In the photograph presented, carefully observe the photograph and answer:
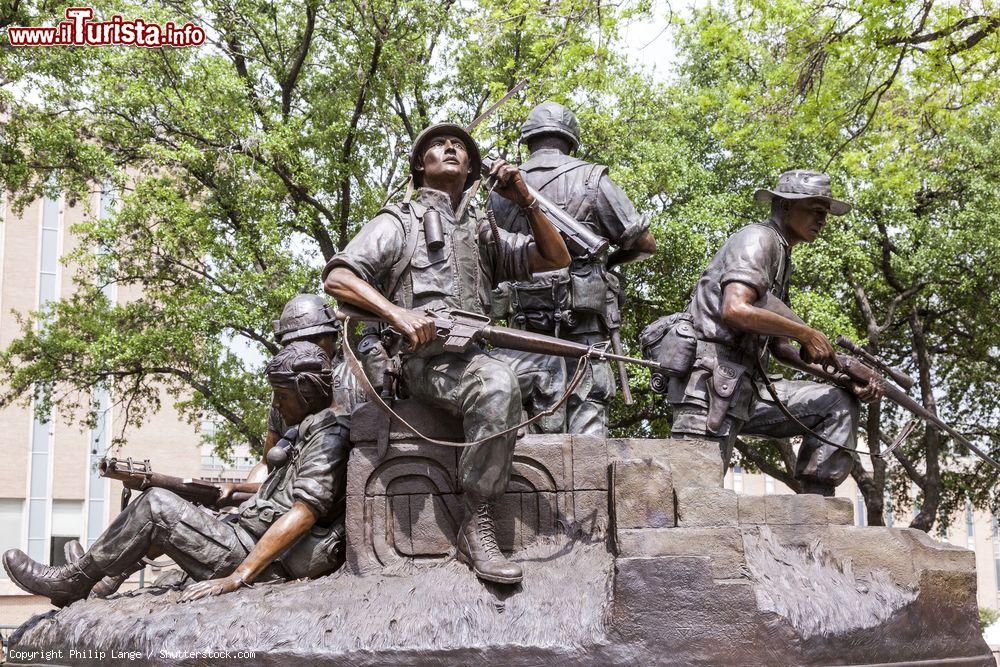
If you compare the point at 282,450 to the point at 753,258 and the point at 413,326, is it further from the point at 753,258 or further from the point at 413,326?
the point at 753,258

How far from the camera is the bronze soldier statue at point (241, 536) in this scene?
572cm

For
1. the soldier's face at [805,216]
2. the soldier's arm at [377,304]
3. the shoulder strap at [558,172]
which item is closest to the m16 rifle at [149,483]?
the soldier's arm at [377,304]

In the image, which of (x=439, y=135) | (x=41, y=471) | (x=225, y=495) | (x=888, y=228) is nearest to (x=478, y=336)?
(x=439, y=135)

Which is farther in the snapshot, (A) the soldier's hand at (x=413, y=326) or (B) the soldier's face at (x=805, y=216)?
(B) the soldier's face at (x=805, y=216)

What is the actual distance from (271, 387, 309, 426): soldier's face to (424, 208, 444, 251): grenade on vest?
1.30 m

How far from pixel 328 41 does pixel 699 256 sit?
23.6 feet

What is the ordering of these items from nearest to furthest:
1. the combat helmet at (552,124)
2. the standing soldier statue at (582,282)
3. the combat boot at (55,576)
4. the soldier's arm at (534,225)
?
the soldier's arm at (534,225), the combat boot at (55,576), the standing soldier statue at (582,282), the combat helmet at (552,124)

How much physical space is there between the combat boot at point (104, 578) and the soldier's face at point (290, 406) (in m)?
1.17

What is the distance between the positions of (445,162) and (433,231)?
0.43m

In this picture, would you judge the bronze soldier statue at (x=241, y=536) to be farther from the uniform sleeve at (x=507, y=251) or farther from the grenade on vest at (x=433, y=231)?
the uniform sleeve at (x=507, y=251)

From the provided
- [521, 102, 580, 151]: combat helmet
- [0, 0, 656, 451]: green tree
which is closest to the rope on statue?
[521, 102, 580, 151]: combat helmet

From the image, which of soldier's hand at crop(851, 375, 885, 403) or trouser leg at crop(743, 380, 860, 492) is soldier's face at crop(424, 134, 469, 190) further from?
soldier's hand at crop(851, 375, 885, 403)

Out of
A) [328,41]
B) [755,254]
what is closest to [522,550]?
[755,254]

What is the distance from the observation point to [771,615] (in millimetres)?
4828
